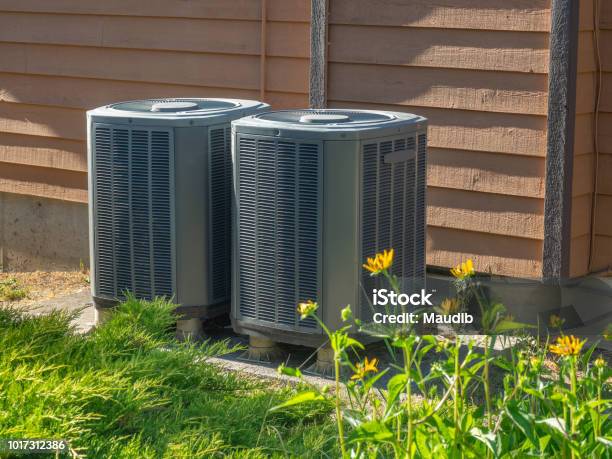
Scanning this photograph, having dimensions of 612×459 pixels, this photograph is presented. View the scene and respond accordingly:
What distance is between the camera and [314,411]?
4012mm

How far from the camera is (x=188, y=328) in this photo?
210 inches

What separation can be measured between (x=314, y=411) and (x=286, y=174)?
115cm

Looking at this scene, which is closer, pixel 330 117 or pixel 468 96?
pixel 330 117

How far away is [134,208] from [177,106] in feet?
1.81

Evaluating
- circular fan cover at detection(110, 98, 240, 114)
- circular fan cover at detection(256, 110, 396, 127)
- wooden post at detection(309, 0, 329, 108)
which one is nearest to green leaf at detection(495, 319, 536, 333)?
circular fan cover at detection(256, 110, 396, 127)

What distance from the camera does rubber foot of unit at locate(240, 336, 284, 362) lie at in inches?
199

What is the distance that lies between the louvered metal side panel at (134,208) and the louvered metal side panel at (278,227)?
1.44 ft

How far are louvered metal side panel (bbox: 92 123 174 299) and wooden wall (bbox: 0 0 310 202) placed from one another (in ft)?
5.32

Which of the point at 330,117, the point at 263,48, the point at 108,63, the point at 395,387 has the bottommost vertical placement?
the point at 395,387

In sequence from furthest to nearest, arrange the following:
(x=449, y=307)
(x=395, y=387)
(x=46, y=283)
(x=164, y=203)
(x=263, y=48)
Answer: (x=46, y=283)
(x=263, y=48)
(x=164, y=203)
(x=449, y=307)
(x=395, y=387)

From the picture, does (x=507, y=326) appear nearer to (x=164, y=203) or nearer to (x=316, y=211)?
(x=316, y=211)

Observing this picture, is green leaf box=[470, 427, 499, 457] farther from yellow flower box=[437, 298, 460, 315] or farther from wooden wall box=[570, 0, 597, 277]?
wooden wall box=[570, 0, 597, 277]

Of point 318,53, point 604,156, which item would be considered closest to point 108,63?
point 318,53

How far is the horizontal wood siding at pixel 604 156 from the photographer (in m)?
5.43
